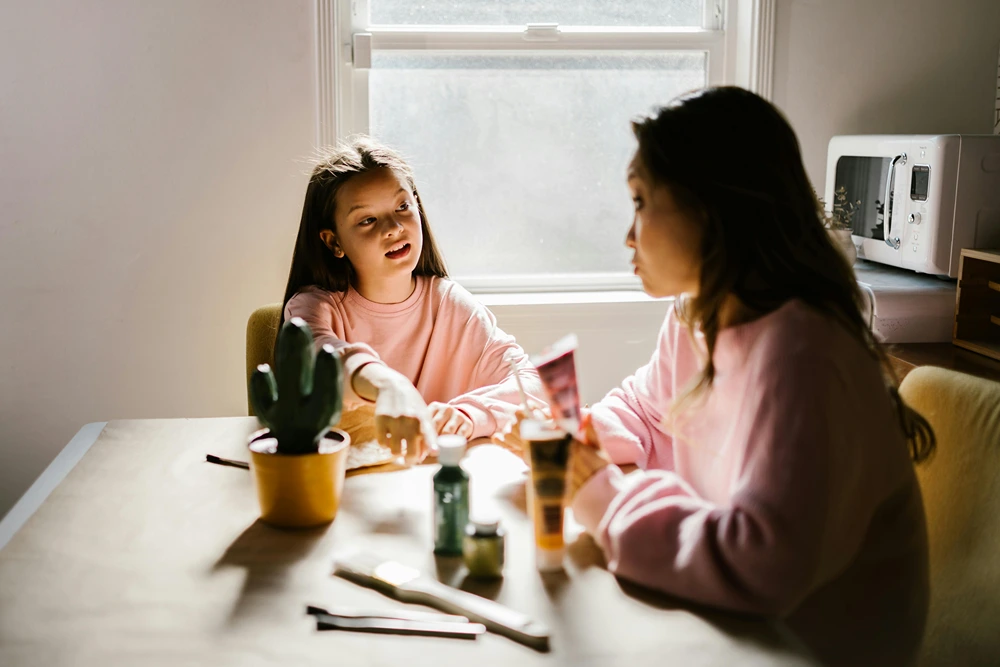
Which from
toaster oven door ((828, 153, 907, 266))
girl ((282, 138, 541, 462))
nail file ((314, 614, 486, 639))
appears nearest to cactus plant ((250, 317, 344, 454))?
nail file ((314, 614, 486, 639))

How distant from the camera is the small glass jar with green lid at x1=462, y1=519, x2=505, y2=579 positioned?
989 millimetres

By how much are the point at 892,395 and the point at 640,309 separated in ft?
5.16

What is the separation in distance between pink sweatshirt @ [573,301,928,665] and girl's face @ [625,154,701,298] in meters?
0.09

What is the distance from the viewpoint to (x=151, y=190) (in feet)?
7.85

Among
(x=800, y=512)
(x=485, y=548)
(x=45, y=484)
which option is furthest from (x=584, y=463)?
(x=45, y=484)

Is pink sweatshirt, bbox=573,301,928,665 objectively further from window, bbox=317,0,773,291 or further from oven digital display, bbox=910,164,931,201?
window, bbox=317,0,773,291

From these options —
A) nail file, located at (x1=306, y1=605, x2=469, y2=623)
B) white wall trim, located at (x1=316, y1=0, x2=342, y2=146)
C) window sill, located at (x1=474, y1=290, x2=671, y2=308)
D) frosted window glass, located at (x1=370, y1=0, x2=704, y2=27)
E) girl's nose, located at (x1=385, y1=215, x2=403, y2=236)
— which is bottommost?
nail file, located at (x1=306, y1=605, x2=469, y2=623)

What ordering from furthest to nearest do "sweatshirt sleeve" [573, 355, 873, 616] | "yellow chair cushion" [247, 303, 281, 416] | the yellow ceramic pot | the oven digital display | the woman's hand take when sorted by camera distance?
the oven digital display, "yellow chair cushion" [247, 303, 281, 416], the woman's hand, the yellow ceramic pot, "sweatshirt sleeve" [573, 355, 873, 616]

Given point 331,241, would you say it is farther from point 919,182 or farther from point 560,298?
point 919,182

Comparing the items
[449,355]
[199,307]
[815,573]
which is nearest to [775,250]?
[815,573]

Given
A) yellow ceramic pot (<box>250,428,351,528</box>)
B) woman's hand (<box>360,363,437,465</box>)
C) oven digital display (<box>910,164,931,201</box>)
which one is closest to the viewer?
yellow ceramic pot (<box>250,428,351,528</box>)

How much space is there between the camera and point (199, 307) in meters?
2.46

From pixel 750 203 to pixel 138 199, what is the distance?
1799mm

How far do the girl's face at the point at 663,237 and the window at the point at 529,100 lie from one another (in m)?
1.58
